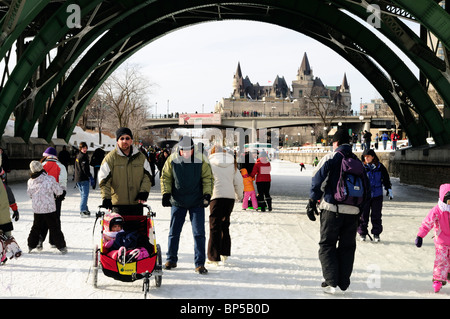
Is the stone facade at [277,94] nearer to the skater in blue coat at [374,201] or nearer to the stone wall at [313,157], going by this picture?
the stone wall at [313,157]

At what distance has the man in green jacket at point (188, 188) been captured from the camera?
618 centimetres

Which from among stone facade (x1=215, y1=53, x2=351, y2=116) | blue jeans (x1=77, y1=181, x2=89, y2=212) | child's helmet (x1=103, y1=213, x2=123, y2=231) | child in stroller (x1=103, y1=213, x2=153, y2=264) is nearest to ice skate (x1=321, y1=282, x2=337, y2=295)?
child in stroller (x1=103, y1=213, x2=153, y2=264)

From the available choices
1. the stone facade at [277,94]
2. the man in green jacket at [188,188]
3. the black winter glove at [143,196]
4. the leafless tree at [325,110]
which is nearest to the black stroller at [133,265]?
the black winter glove at [143,196]

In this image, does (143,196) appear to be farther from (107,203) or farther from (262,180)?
(262,180)

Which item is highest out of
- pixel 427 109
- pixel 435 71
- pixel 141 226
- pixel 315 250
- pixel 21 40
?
pixel 21 40

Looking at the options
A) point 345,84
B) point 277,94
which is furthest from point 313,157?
point 345,84

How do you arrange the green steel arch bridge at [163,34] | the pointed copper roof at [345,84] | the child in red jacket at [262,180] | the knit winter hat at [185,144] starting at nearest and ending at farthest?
the knit winter hat at [185,144] → the child in red jacket at [262,180] → the green steel arch bridge at [163,34] → the pointed copper roof at [345,84]

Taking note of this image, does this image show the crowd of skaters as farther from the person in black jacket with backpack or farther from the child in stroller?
the person in black jacket with backpack

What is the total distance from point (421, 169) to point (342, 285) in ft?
62.3

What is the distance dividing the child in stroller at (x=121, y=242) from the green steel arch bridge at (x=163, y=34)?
11.7 m

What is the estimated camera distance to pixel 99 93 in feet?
156

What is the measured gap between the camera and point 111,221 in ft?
17.4
